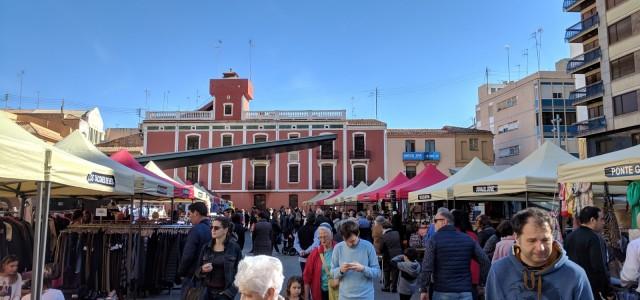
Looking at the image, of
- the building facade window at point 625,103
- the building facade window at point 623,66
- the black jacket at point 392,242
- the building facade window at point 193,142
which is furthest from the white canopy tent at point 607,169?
the building facade window at point 193,142

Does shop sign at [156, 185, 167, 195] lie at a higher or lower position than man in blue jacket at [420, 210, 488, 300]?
higher

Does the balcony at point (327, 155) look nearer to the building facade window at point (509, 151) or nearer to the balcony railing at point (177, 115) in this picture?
the balcony railing at point (177, 115)

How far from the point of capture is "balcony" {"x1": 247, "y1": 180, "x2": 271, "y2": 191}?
48.0m

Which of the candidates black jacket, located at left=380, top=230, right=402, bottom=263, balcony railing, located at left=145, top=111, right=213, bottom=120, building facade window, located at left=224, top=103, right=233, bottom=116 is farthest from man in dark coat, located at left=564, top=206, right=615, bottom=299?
balcony railing, located at left=145, top=111, right=213, bottom=120

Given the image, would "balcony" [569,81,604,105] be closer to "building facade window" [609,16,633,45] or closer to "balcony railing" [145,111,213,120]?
"building facade window" [609,16,633,45]

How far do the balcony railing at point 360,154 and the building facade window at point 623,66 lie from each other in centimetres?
2153

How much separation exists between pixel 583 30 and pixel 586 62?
2.22 metres

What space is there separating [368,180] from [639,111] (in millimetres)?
23130

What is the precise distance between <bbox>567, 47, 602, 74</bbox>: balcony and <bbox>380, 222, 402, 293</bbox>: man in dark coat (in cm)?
2989

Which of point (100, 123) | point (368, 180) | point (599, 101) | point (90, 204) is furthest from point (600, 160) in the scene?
point (100, 123)

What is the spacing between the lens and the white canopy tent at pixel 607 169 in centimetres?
628

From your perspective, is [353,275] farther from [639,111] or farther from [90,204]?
[639,111]

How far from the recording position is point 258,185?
48250 millimetres

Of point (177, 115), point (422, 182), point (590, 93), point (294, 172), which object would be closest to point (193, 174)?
point (177, 115)
